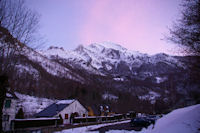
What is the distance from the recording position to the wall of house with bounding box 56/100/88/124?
141 ft

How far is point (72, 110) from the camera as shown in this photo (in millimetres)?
46594

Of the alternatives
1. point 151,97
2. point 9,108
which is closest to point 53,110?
point 9,108

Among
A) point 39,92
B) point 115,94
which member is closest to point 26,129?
point 39,92

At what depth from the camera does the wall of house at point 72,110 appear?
43.0 m

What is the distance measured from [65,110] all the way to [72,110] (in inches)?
129

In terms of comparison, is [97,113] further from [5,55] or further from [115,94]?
[115,94]

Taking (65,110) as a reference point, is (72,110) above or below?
below

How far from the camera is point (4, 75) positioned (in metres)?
11.4

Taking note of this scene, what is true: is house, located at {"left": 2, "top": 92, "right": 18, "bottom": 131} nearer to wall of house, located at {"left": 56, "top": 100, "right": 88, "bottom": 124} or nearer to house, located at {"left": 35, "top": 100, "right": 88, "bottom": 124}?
house, located at {"left": 35, "top": 100, "right": 88, "bottom": 124}

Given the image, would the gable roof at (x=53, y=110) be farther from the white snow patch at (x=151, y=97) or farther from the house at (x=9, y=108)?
the white snow patch at (x=151, y=97)

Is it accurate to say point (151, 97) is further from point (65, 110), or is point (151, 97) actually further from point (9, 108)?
point (9, 108)

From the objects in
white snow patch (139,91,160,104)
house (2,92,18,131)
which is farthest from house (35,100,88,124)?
white snow patch (139,91,160,104)

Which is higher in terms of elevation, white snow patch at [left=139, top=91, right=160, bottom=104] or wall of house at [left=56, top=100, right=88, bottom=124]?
white snow patch at [left=139, top=91, right=160, bottom=104]

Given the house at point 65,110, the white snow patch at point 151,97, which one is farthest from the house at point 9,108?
the white snow patch at point 151,97
